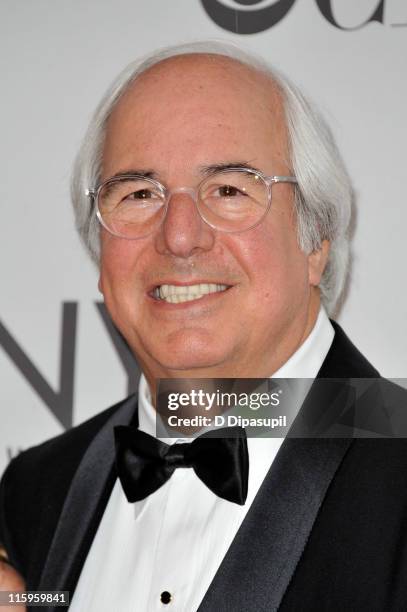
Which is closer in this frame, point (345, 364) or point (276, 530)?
point (276, 530)

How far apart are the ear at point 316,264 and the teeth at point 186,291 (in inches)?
8.1

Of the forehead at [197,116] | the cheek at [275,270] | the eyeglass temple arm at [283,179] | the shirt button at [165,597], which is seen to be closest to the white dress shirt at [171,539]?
the shirt button at [165,597]

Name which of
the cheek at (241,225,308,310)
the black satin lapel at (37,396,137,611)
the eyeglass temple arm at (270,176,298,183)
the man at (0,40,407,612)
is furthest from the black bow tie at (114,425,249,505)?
the eyeglass temple arm at (270,176,298,183)

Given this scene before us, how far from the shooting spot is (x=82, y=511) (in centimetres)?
173

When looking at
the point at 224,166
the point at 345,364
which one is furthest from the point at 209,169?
the point at 345,364

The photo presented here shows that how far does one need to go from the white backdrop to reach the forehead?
41 cm

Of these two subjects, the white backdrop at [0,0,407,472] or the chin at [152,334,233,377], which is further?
the white backdrop at [0,0,407,472]

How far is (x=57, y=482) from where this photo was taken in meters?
1.87

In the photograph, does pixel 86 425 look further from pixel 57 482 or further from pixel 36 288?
pixel 36 288

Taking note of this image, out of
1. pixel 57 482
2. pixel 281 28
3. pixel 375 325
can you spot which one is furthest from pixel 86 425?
pixel 281 28

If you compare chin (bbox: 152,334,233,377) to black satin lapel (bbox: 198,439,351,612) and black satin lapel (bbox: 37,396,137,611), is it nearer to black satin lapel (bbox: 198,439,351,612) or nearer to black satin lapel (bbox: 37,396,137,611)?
black satin lapel (bbox: 198,439,351,612)

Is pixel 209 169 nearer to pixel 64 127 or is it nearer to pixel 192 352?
pixel 192 352

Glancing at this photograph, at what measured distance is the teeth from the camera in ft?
5.22

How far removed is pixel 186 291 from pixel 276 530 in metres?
0.46
